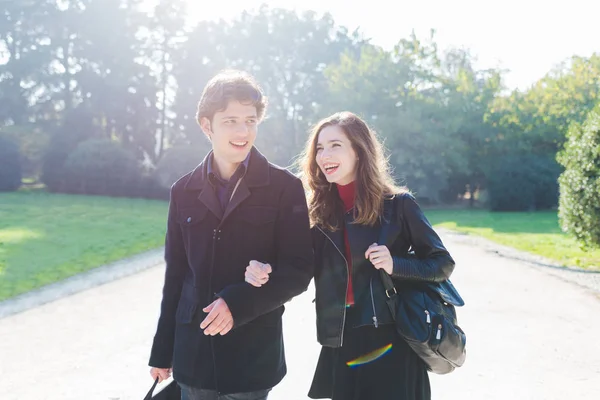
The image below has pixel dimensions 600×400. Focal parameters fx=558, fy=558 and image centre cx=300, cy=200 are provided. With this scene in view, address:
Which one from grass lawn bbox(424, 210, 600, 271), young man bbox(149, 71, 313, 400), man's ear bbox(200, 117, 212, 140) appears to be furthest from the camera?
grass lawn bbox(424, 210, 600, 271)

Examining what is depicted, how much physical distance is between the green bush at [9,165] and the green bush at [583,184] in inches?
1035

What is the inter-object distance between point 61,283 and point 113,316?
8.84 ft

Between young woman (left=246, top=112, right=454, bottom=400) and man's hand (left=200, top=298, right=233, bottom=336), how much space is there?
602mm

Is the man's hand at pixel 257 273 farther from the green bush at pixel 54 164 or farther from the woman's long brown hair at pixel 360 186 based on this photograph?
the green bush at pixel 54 164

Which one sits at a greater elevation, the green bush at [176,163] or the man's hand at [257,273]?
the man's hand at [257,273]

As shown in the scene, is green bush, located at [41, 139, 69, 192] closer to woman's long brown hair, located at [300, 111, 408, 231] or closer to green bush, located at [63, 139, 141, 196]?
green bush, located at [63, 139, 141, 196]

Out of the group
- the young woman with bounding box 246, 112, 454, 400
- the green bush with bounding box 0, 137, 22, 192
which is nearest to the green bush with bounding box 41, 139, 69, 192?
the green bush with bounding box 0, 137, 22, 192

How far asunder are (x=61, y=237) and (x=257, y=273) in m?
13.2

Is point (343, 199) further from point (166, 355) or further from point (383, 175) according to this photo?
point (166, 355)

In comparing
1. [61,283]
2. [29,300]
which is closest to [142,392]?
[29,300]

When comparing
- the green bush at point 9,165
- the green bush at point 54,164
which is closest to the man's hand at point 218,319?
the green bush at point 9,165

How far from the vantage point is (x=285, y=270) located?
216 centimetres

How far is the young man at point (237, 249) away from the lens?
220 centimetres

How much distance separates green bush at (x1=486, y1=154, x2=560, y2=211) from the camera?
101ft
